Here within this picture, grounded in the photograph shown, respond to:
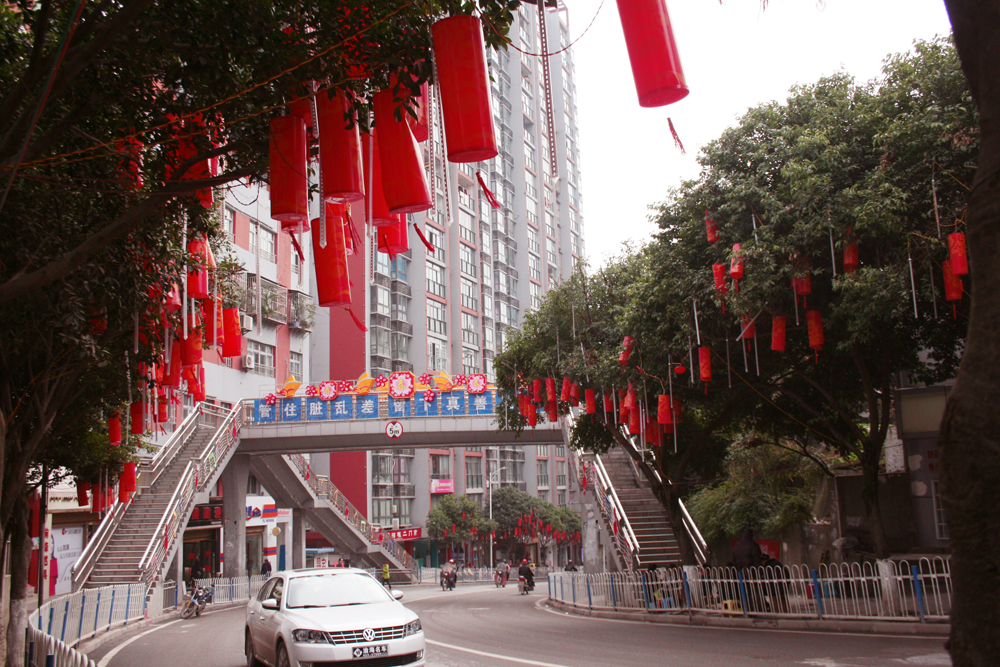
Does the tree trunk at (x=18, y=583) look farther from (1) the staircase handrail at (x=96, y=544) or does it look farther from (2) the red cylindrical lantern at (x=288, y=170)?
(2) the red cylindrical lantern at (x=288, y=170)

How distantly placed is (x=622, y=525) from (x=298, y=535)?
19.0 metres

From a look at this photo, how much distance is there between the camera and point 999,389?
8.85ft

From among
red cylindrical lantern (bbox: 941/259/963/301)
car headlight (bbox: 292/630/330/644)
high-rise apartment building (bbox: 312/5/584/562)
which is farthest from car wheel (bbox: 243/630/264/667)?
high-rise apartment building (bbox: 312/5/584/562)

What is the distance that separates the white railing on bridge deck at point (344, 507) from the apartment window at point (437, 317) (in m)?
20.4

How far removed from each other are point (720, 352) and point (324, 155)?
12.6 meters

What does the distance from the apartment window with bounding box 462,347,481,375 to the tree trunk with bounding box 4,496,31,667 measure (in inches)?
1887

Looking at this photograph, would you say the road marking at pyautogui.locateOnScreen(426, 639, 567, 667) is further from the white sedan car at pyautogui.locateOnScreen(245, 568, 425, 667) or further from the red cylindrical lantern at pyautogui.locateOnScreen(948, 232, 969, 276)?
the red cylindrical lantern at pyautogui.locateOnScreen(948, 232, 969, 276)

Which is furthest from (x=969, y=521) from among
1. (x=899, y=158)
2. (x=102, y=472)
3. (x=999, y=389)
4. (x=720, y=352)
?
(x=102, y=472)

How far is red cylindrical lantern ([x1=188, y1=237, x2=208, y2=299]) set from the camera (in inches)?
368

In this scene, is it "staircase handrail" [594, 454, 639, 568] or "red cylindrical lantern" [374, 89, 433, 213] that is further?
"staircase handrail" [594, 454, 639, 568]

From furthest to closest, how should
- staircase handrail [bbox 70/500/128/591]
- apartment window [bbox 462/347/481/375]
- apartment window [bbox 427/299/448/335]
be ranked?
apartment window [bbox 462/347/481/375], apartment window [bbox 427/299/448/335], staircase handrail [bbox 70/500/128/591]

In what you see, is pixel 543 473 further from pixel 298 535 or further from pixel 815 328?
pixel 815 328

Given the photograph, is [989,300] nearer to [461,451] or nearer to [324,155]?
[324,155]

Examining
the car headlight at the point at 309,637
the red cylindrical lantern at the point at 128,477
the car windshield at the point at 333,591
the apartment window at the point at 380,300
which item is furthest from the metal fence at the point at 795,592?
the apartment window at the point at 380,300
